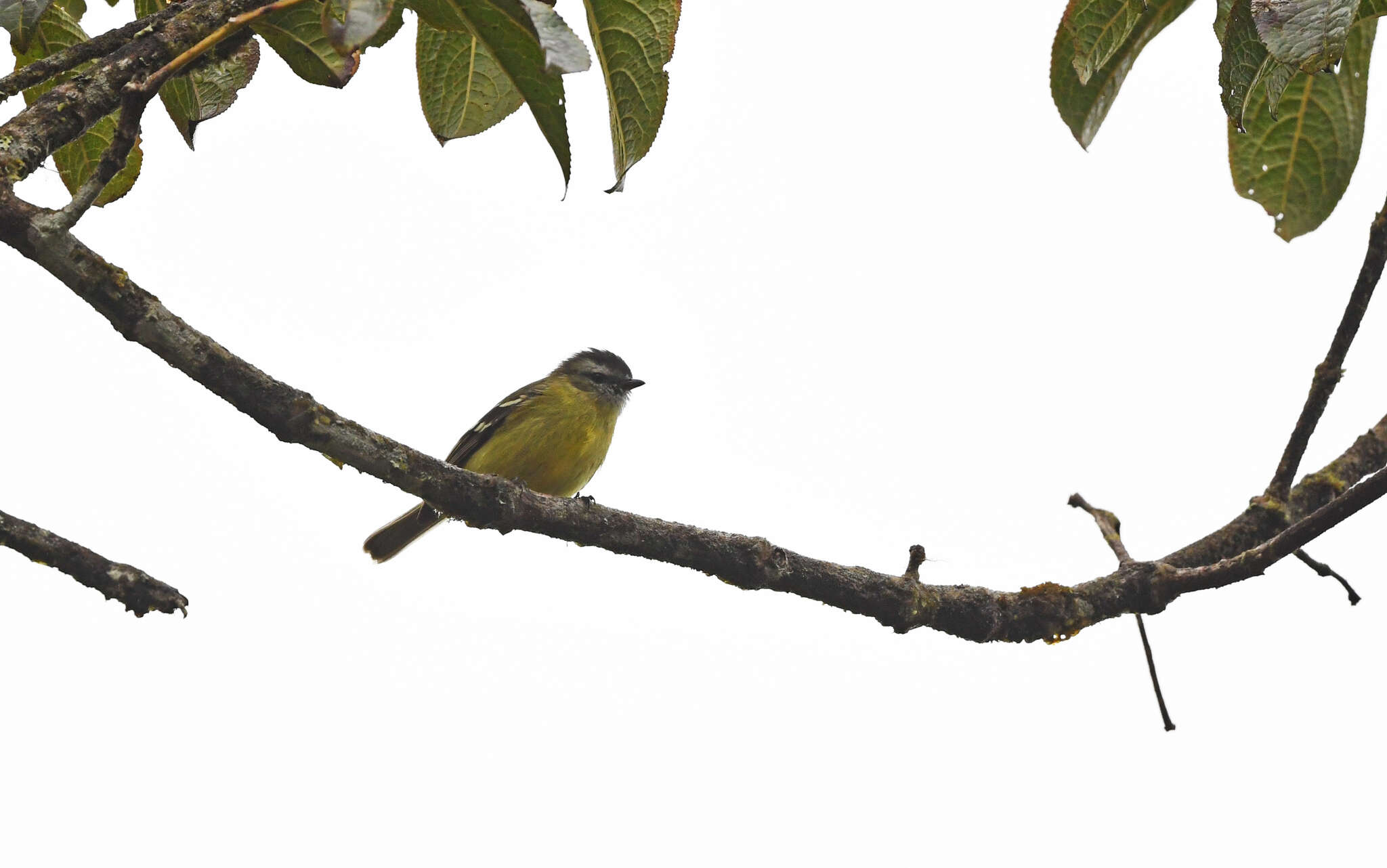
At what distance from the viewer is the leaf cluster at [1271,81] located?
221cm

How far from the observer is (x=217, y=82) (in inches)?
110

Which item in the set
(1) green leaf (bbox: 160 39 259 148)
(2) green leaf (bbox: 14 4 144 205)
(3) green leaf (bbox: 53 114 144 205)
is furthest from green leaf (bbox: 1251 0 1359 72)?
(3) green leaf (bbox: 53 114 144 205)

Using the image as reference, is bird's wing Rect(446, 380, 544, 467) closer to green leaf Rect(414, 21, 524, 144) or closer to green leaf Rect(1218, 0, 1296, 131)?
green leaf Rect(414, 21, 524, 144)

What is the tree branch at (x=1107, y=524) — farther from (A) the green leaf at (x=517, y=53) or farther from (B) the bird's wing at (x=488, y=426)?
(B) the bird's wing at (x=488, y=426)

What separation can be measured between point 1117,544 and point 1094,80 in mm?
Answer: 1257

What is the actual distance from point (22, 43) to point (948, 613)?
2265 millimetres

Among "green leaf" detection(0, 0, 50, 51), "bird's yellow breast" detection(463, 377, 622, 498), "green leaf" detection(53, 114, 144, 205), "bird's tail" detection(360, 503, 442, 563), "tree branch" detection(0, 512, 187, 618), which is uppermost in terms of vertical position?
"bird's yellow breast" detection(463, 377, 622, 498)

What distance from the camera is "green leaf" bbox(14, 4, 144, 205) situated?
9.33 feet

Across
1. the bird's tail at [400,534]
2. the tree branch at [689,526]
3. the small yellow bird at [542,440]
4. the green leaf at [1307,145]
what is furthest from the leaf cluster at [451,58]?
the bird's tail at [400,534]

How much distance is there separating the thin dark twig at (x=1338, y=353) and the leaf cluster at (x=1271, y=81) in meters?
0.27

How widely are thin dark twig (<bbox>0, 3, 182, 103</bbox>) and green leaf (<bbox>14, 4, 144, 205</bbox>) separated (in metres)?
0.22

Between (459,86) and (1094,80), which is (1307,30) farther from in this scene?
(459,86)

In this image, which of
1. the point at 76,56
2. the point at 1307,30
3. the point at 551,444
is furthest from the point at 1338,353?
the point at 551,444

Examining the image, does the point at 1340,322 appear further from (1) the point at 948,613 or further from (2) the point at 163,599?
(2) the point at 163,599
